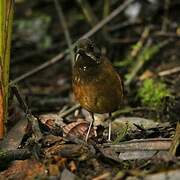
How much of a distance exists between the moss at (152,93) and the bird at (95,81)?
1.32m

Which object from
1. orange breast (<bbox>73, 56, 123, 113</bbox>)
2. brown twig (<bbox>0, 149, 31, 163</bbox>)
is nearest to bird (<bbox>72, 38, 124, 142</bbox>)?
orange breast (<bbox>73, 56, 123, 113</bbox>)

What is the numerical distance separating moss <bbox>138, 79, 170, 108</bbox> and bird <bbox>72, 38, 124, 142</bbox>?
1.32 m

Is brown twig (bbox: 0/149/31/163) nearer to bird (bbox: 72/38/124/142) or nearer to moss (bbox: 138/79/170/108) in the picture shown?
bird (bbox: 72/38/124/142)

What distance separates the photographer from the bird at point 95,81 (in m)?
3.24

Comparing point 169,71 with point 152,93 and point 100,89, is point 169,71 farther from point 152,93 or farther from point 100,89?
point 100,89

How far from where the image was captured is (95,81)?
10.8 ft

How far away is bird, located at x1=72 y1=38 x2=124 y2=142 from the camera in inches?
127

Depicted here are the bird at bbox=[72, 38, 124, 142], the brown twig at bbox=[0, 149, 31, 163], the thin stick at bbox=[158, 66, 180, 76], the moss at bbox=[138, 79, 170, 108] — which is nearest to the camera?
the brown twig at bbox=[0, 149, 31, 163]

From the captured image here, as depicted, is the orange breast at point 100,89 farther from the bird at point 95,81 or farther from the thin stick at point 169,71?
the thin stick at point 169,71

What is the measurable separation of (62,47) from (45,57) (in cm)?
28

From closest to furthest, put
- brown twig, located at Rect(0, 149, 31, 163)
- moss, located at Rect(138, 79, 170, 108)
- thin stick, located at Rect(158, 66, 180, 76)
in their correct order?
brown twig, located at Rect(0, 149, 31, 163) → moss, located at Rect(138, 79, 170, 108) → thin stick, located at Rect(158, 66, 180, 76)

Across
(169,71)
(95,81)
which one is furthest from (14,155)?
(169,71)

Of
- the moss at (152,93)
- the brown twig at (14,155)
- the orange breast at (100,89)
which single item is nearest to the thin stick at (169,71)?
the moss at (152,93)

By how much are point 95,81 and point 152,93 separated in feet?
5.86
